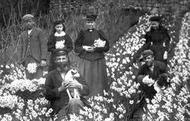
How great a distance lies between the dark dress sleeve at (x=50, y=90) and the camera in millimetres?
6668

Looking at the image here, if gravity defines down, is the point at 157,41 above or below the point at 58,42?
below

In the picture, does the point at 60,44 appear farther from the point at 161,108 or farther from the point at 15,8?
the point at 15,8

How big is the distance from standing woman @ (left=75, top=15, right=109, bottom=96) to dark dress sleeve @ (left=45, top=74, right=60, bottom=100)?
1.58 metres

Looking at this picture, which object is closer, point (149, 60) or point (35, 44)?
point (149, 60)

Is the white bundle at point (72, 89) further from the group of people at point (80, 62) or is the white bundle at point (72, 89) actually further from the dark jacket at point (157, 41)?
the dark jacket at point (157, 41)

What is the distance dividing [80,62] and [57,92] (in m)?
2.27

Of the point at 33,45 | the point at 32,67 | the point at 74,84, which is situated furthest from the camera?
the point at 33,45

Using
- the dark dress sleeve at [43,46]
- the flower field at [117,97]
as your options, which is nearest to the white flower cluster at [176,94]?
the flower field at [117,97]

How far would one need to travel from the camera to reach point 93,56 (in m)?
8.30

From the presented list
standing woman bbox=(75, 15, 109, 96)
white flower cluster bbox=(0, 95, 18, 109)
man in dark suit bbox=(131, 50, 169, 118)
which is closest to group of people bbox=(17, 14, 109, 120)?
standing woman bbox=(75, 15, 109, 96)

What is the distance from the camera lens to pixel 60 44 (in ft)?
27.8

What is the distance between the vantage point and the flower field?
646cm

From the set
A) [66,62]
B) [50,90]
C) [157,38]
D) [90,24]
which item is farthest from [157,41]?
[50,90]

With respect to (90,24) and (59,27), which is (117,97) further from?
(59,27)
